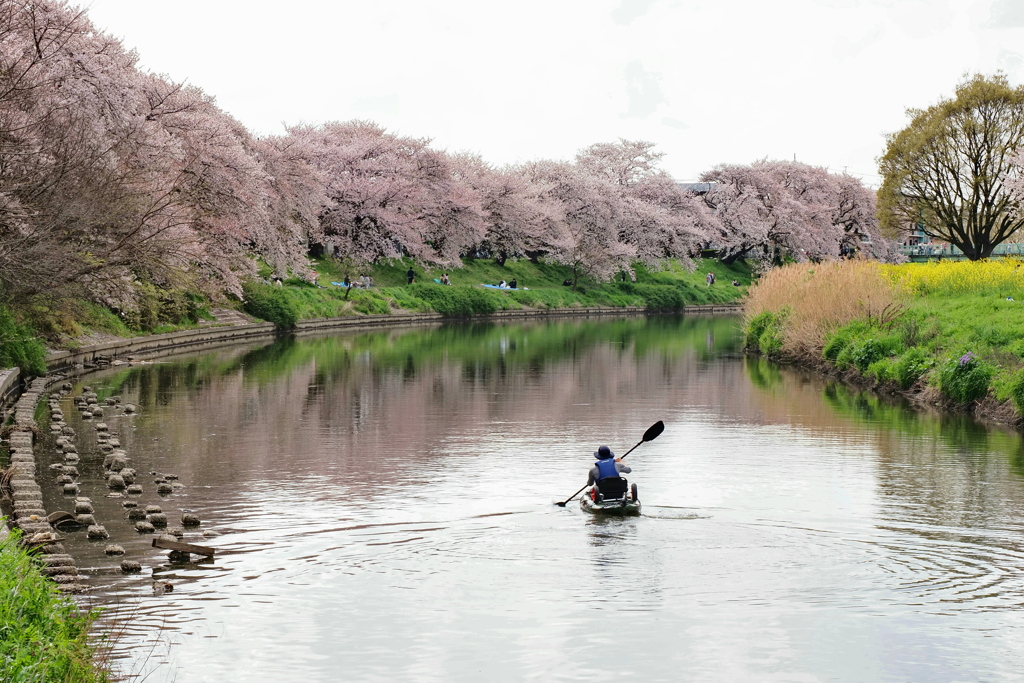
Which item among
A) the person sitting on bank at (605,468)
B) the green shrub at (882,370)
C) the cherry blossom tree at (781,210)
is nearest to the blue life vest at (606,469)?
the person sitting on bank at (605,468)

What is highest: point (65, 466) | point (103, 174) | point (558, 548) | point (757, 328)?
point (103, 174)

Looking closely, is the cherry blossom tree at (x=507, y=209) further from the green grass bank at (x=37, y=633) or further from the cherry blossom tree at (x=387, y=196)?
the green grass bank at (x=37, y=633)

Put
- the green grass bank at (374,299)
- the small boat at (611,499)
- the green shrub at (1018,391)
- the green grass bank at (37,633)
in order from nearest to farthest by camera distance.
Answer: the green grass bank at (37,633), the small boat at (611,499), the green shrub at (1018,391), the green grass bank at (374,299)

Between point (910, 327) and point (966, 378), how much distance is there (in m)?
6.90

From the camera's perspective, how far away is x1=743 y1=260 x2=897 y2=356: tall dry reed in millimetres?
35438

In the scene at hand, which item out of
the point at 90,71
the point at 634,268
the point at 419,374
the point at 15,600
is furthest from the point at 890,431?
the point at 634,268

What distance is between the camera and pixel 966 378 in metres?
25.1

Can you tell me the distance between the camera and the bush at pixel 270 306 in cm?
5375

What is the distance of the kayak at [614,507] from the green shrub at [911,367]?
1587 cm

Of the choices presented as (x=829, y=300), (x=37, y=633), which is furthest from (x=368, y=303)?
(x=37, y=633)

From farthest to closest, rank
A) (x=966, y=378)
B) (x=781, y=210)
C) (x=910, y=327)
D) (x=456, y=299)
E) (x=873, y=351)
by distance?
(x=781, y=210) < (x=456, y=299) < (x=910, y=327) < (x=873, y=351) < (x=966, y=378)

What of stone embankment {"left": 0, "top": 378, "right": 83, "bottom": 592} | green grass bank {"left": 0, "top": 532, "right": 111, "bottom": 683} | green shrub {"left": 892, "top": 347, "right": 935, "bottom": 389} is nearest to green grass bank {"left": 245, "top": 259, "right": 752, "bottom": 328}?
green shrub {"left": 892, "top": 347, "right": 935, "bottom": 389}

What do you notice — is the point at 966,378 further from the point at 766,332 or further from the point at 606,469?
the point at 766,332

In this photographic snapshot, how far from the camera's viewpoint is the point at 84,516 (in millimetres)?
13344
